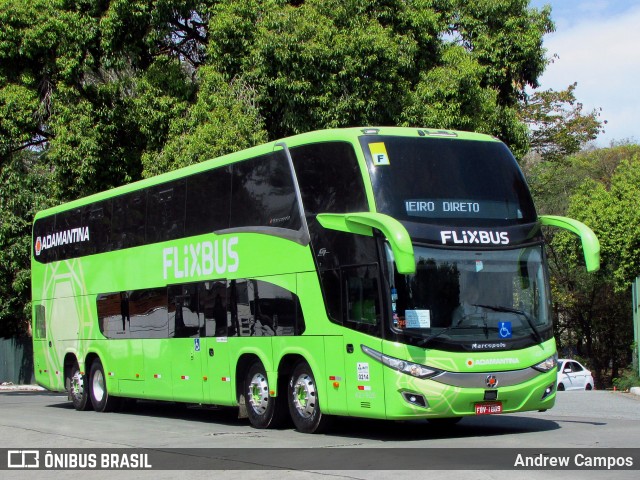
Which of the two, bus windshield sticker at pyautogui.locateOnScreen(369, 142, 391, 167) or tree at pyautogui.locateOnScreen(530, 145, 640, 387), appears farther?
tree at pyautogui.locateOnScreen(530, 145, 640, 387)

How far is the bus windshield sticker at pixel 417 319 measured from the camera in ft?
39.8

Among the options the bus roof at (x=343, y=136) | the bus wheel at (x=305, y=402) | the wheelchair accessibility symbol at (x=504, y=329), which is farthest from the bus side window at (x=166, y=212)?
the wheelchair accessibility symbol at (x=504, y=329)

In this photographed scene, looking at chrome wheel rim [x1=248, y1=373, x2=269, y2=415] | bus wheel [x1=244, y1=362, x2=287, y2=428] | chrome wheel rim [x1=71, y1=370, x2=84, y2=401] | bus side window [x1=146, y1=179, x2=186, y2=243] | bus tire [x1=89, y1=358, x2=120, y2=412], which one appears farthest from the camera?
chrome wheel rim [x1=71, y1=370, x2=84, y2=401]

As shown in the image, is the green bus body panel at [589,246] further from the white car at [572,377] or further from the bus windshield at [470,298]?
the white car at [572,377]

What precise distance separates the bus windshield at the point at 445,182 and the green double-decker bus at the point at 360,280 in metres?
0.02

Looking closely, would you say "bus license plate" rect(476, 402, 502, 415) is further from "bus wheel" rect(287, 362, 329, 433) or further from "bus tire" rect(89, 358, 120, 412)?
"bus tire" rect(89, 358, 120, 412)

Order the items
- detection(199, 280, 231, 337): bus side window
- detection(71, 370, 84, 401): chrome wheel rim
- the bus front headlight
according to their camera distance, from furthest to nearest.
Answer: detection(71, 370, 84, 401): chrome wheel rim, detection(199, 280, 231, 337): bus side window, the bus front headlight

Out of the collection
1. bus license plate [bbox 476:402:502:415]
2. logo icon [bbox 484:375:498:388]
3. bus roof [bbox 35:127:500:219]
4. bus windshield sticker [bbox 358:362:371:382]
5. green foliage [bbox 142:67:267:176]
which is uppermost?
green foliage [bbox 142:67:267:176]

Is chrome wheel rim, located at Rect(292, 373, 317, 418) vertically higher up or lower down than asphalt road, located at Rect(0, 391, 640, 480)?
higher up

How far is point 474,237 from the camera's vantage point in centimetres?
1256

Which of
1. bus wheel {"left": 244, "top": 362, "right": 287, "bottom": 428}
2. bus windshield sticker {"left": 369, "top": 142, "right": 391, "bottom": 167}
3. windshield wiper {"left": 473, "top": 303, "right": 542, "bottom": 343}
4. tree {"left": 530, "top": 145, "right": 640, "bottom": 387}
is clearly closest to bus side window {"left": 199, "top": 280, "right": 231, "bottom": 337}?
bus wheel {"left": 244, "top": 362, "right": 287, "bottom": 428}

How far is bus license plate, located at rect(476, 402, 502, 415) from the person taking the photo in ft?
40.5

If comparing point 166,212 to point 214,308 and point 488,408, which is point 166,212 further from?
point 488,408

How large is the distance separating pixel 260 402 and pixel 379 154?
4.55m
